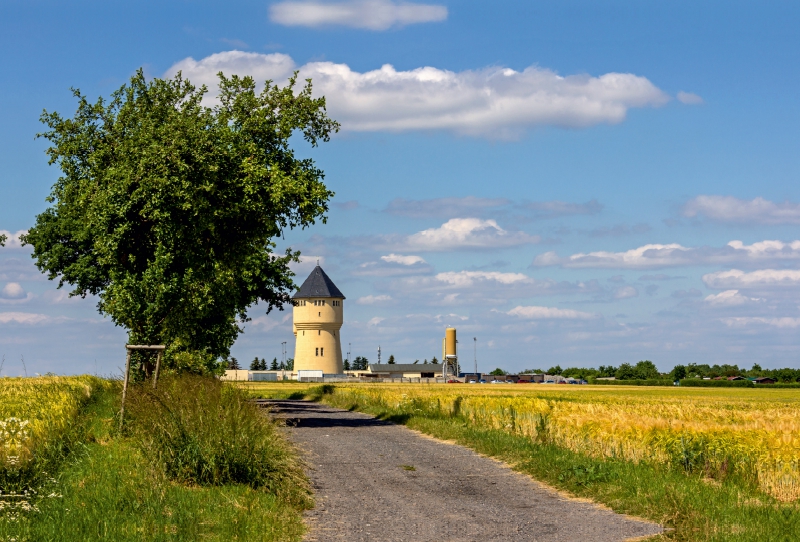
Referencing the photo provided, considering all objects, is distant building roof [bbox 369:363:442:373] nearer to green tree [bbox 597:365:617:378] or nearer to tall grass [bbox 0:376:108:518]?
green tree [bbox 597:365:617:378]

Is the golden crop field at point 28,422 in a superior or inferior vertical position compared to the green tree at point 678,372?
inferior

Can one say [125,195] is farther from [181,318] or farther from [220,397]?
[220,397]

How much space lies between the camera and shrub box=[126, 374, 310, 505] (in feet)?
49.1

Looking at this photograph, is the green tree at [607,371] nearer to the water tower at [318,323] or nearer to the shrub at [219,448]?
the water tower at [318,323]

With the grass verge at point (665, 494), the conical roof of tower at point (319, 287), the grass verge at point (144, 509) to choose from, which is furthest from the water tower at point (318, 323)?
the grass verge at point (144, 509)

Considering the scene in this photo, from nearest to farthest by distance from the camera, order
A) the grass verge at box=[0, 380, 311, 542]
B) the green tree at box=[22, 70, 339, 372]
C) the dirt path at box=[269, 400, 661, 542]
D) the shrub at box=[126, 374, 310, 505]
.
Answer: the grass verge at box=[0, 380, 311, 542] < the dirt path at box=[269, 400, 661, 542] < the shrub at box=[126, 374, 310, 505] < the green tree at box=[22, 70, 339, 372]

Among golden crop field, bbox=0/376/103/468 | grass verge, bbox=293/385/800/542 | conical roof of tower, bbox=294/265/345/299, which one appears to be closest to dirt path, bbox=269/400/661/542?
grass verge, bbox=293/385/800/542

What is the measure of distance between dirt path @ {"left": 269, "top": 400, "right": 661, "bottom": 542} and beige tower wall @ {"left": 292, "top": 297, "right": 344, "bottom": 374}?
3952 inches

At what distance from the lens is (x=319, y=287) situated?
405 ft

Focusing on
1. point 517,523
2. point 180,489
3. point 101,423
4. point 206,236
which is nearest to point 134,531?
point 180,489

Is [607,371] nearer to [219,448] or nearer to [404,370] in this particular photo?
[404,370]

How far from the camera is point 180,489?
14.0 meters

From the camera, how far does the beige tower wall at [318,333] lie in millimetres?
122875

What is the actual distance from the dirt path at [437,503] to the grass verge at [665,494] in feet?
1.33
